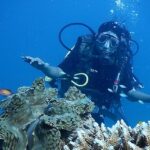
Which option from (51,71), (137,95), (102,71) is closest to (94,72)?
(102,71)

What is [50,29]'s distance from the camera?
87812 mm

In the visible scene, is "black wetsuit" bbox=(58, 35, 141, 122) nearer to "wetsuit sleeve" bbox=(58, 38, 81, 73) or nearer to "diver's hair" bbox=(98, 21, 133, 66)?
"wetsuit sleeve" bbox=(58, 38, 81, 73)

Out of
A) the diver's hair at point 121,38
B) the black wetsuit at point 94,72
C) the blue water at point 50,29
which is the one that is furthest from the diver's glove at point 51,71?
the blue water at point 50,29

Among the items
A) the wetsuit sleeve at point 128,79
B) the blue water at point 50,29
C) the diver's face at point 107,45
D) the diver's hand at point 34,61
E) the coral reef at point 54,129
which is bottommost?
the coral reef at point 54,129

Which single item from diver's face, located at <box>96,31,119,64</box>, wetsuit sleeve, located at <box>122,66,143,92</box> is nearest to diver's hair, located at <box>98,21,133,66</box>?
diver's face, located at <box>96,31,119,64</box>

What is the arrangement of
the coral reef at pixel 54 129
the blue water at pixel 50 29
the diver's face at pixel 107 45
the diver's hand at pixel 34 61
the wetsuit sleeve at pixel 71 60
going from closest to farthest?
the coral reef at pixel 54 129, the diver's hand at pixel 34 61, the diver's face at pixel 107 45, the wetsuit sleeve at pixel 71 60, the blue water at pixel 50 29

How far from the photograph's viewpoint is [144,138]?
285cm

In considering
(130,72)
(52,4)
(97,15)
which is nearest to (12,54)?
(52,4)

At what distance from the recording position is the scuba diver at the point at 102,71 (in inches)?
283

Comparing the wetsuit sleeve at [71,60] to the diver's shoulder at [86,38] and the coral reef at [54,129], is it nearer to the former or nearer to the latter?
the diver's shoulder at [86,38]

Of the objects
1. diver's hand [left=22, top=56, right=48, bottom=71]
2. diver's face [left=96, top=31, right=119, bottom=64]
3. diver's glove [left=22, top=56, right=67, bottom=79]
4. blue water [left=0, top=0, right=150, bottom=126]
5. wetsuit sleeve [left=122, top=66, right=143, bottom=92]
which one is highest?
blue water [left=0, top=0, right=150, bottom=126]

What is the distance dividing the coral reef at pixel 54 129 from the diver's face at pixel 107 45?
3.73 m

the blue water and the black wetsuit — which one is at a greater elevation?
the blue water

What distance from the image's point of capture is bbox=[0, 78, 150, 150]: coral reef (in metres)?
3.04
